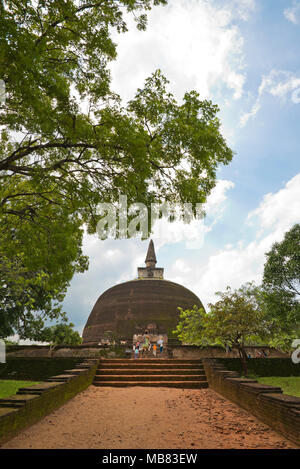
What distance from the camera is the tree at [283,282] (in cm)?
1577

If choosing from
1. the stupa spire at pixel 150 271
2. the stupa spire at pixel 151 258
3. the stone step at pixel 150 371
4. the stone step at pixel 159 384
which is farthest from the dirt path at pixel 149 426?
the stupa spire at pixel 151 258

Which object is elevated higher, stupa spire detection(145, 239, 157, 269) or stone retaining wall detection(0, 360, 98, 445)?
stupa spire detection(145, 239, 157, 269)

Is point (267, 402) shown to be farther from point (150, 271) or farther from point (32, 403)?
point (150, 271)

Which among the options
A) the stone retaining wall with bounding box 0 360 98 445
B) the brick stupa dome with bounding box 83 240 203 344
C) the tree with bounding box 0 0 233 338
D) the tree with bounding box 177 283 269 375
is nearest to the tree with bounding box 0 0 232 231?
the tree with bounding box 0 0 233 338

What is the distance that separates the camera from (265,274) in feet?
56.0

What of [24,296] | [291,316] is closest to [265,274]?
[291,316]

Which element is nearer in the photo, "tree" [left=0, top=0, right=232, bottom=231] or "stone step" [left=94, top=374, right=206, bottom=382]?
"tree" [left=0, top=0, right=232, bottom=231]

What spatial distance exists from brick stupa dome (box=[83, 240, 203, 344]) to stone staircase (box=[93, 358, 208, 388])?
48.1 feet

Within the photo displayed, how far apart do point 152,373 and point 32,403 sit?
6.24m

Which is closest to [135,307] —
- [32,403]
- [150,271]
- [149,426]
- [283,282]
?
[150,271]

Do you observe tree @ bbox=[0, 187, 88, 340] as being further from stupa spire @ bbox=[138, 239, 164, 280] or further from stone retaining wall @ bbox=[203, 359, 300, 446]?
stupa spire @ bbox=[138, 239, 164, 280]

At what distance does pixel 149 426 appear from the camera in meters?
4.99

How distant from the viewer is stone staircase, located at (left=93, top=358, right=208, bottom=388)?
937 centimetres

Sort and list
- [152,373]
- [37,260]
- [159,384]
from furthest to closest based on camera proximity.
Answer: [152,373]
[159,384]
[37,260]
